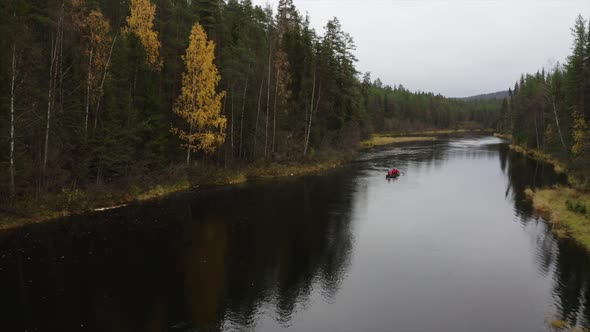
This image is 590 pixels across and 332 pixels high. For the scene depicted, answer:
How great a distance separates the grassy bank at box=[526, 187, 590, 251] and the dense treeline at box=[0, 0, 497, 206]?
30.1 meters

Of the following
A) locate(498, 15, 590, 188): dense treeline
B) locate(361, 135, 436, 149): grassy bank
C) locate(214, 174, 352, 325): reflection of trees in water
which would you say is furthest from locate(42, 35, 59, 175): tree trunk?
locate(361, 135, 436, 149): grassy bank

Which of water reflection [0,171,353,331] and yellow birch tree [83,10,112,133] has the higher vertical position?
yellow birch tree [83,10,112,133]

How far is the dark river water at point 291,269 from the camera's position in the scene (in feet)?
49.9

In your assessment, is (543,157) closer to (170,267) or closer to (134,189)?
(134,189)

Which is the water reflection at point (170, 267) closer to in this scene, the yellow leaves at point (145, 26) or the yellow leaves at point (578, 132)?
the yellow leaves at point (145, 26)

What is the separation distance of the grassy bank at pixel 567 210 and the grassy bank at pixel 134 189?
89.6ft

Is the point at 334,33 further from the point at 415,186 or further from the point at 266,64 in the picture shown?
the point at 415,186

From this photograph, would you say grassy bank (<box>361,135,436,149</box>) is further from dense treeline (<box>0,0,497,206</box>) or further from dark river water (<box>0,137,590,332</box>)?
dark river water (<box>0,137,590,332</box>)

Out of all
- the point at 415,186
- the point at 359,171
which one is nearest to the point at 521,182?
the point at 415,186

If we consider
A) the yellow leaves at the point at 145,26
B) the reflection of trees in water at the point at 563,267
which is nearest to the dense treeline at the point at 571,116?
the reflection of trees in water at the point at 563,267

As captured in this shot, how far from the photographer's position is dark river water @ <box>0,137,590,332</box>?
599 inches

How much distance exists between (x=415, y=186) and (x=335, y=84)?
22.0m

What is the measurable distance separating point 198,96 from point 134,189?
11.3 meters

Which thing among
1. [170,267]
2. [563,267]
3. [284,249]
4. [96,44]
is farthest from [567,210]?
[96,44]
